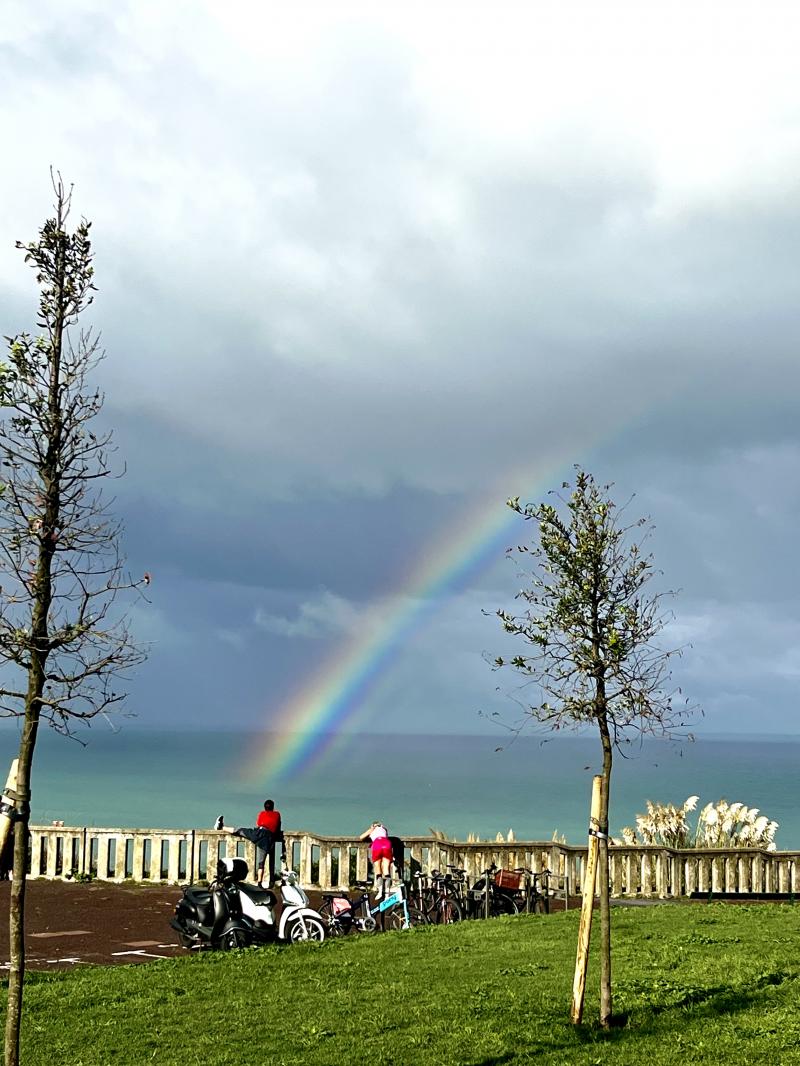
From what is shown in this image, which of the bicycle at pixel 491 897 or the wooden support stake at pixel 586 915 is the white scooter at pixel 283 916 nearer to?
the bicycle at pixel 491 897

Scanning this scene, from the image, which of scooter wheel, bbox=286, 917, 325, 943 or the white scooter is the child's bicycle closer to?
scooter wheel, bbox=286, 917, 325, 943

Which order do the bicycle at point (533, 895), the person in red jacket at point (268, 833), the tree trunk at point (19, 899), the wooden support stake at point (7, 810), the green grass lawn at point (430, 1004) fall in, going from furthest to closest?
the person in red jacket at point (268, 833) → the bicycle at point (533, 895) → the green grass lawn at point (430, 1004) → the wooden support stake at point (7, 810) → the tree trunk at point (19, 899)

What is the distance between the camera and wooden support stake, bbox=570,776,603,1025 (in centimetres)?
894

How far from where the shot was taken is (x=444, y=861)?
20.8 m

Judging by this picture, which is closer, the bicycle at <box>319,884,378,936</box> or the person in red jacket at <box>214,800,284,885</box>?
the bicycle at <box>319,884,378,936</box>

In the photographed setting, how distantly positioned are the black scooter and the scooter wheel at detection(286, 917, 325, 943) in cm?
72

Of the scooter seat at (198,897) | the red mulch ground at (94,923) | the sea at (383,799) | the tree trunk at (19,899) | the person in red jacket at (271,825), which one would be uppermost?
the tree trunk at (19,899)

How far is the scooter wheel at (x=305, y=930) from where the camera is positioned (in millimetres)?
14875

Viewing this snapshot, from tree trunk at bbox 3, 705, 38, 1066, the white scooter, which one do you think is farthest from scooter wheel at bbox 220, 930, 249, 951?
tree trunk at bbox 3, 705, 38, 1066

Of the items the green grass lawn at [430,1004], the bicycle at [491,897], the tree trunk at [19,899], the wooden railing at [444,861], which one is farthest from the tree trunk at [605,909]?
the wooden railing at [444,861]

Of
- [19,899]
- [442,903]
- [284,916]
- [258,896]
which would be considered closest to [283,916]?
[284,916]

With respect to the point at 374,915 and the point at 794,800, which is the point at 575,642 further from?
the point at 794,800

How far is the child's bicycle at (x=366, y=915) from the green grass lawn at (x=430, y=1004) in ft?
3.59

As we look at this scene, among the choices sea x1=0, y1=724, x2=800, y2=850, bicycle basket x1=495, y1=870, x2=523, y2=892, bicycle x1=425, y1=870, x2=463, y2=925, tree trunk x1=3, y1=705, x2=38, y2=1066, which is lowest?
sea x1=0, y1=724, x2=800, y2=850
